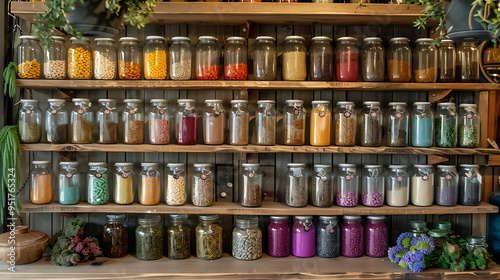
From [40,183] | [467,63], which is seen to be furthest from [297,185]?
[40,183]

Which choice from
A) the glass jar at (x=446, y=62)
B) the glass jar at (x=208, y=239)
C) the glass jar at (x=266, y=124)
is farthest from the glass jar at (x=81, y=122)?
the glass jar at (x=446, y=62)

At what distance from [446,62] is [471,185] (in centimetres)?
64

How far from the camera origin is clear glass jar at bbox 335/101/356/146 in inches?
92.0

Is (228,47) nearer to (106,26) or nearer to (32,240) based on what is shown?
(106,26)

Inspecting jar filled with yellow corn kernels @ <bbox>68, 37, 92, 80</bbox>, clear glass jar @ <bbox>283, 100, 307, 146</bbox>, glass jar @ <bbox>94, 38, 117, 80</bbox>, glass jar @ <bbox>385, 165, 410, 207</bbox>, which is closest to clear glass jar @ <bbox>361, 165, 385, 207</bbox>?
glass jar @ <bbox>385, 165, 410, 207</bbox>

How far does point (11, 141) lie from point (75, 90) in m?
0.42

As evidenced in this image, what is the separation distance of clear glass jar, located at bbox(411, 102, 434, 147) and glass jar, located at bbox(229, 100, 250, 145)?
849 mm

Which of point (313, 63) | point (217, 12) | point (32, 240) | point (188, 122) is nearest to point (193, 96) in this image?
point (188, 122)

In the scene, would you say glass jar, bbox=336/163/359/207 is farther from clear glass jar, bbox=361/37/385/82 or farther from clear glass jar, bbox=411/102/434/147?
clear glass jar, bbox=361/37/385/82

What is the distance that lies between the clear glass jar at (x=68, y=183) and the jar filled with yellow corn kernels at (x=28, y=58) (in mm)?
466

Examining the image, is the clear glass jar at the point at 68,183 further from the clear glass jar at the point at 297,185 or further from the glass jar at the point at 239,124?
the clear glass jar at the point at 297,185

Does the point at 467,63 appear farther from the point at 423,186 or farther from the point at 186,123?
the point at 186,123

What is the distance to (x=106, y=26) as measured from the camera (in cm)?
145

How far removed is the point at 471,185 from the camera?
93.9 inches
